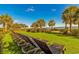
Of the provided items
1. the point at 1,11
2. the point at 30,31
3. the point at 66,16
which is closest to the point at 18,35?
the point at 30,31

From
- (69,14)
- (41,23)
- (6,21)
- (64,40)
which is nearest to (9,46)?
Answer: (6,21)

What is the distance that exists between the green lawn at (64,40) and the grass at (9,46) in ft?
0.59

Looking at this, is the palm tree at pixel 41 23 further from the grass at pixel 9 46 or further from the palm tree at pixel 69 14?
the grass at pixel 9 46

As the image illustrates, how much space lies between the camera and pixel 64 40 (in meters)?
2.77

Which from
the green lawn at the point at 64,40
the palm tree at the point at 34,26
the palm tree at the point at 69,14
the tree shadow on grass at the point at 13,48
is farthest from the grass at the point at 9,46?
the palm tree at the point at 69,14

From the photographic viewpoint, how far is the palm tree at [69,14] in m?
2.77

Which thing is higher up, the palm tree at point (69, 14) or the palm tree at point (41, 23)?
the palm tree at point (69, 14)

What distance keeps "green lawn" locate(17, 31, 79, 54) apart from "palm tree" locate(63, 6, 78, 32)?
0.18 meters

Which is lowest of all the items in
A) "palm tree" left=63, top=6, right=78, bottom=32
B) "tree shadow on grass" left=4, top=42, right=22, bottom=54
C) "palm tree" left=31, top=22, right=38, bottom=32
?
"tree shadow on grass" left=4, top=42, right=22, bottom=54

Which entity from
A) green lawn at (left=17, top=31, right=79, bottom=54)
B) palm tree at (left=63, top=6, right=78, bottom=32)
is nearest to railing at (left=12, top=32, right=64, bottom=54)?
green lawn at (left=17, top=31, right=79, bottom=54)

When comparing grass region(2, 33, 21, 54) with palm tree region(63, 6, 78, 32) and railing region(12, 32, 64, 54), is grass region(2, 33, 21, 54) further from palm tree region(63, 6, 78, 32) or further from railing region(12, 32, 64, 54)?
palm tree region(63, 6, 78, 32)

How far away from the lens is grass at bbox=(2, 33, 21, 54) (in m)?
2.74

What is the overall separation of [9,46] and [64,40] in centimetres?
63
